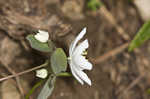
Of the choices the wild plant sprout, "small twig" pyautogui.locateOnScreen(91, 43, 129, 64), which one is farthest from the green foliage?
the wild plant sprout

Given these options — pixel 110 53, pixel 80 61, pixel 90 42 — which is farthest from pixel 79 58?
pixel 110 53

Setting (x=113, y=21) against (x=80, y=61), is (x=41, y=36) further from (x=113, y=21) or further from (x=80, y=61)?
(x=113, y=21)

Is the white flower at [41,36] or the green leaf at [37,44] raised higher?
→ the white flower at [41,36]

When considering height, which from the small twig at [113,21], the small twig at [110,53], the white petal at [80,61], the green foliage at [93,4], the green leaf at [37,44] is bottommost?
the small twig at [110,53]

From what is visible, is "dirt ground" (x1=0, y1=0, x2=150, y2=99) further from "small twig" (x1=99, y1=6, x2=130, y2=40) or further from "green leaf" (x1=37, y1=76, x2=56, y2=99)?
"green leaf" (x1=37, y1=76, x2=56, y2=99)

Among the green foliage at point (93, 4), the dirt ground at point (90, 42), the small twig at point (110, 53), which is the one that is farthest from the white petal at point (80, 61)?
the green foliage at point (93, 4)

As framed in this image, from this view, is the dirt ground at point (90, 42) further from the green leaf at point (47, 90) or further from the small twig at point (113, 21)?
the green leaf at point (47, 90)
